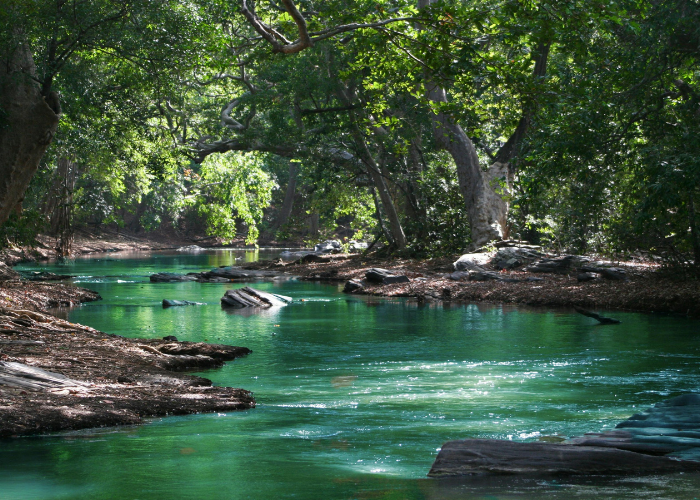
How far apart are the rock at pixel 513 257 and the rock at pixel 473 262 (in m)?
0.38

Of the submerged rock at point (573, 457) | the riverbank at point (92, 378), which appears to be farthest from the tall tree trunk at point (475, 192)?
the submerged rock at point (573, 457)

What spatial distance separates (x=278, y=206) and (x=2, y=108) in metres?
54.4

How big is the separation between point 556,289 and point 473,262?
195 inches

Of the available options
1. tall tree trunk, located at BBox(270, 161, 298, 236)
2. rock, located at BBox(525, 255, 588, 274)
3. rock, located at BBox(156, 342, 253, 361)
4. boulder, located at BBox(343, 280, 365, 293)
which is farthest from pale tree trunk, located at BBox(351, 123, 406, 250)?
tall tree trunk, located at BBox(270, 161, 298, 236)

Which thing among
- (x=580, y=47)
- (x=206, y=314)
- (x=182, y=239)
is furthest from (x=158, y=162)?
(x=182, y=239)

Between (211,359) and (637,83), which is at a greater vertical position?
(637,83)

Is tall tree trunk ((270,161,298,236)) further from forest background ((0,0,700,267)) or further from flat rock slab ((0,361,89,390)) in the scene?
flat rock slab ((0,361,89,390))

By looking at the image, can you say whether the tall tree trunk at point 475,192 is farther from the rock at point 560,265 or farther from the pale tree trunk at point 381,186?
the rock at point 560,265

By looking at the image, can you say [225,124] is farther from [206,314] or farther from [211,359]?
[211,359]

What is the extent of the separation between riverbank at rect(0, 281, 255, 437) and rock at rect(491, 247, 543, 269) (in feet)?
44.3

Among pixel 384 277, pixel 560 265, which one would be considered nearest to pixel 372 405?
pixel 560 265

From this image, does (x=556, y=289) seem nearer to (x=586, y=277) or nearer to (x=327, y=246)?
(x=586, y=277)

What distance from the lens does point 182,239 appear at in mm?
64562

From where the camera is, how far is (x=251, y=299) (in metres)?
20.5
